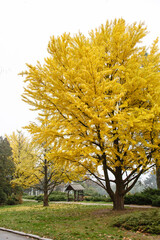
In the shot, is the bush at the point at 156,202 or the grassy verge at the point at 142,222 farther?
the bush at the point at 156,202

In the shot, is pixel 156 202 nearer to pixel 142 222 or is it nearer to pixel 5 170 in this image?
pixel 142 222

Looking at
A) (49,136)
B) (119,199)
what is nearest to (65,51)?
(49,136)

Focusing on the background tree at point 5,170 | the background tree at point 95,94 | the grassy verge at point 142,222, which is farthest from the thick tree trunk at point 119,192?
the background tree at point 5,170

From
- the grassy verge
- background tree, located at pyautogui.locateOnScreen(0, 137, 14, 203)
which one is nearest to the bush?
the grassy verge

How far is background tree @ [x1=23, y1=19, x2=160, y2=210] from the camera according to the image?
6348 mm

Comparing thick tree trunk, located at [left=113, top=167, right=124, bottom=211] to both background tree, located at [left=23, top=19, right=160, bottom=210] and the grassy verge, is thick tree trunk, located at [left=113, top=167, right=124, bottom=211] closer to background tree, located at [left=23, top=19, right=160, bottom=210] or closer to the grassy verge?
background tree, located at [left=23, top=19, right=160, bottom=210]

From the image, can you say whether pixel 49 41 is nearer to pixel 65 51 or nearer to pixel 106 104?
pixel 65 51

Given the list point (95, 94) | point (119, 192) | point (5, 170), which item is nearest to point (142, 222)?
point (119, 192)

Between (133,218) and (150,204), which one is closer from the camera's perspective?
(133,218)

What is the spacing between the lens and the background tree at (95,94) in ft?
20.8

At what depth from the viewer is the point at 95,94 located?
6508 mm

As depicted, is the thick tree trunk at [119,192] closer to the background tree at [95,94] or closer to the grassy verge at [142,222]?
the background tree at [95,94]

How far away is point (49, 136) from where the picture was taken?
24.7 feet

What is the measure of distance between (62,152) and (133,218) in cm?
317
